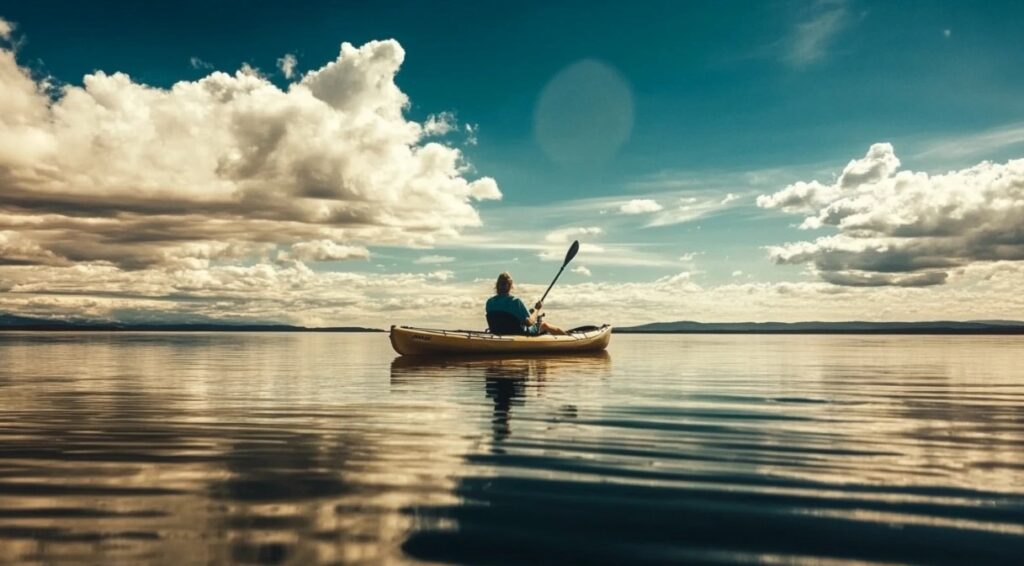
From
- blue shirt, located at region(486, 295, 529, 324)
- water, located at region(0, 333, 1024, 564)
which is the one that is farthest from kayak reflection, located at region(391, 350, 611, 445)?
blue shirt, located at region(486, 295, 529, 324)

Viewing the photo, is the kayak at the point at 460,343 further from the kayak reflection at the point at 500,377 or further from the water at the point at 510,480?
the water at the point at 510,480

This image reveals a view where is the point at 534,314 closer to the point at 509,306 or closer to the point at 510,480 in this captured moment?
the point at 509,306

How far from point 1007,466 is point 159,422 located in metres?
11.6

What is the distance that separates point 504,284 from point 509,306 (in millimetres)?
975

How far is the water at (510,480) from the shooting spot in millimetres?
4512

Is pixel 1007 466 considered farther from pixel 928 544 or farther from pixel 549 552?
pixel 549 552

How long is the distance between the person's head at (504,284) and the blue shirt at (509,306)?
22 cm

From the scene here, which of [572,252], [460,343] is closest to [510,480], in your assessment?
[460,343]

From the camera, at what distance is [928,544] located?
4.56 m

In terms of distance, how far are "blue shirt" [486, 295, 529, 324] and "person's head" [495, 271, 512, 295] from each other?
0.22m

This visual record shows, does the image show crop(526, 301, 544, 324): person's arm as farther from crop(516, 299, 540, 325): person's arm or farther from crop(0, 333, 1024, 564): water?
crop(0, 333, 1024, 564): water

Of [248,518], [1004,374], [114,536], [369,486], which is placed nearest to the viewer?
[114,536]

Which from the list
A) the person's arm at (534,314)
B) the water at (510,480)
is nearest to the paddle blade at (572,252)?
the person's arm at (534,314)

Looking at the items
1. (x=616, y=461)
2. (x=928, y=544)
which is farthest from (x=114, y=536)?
Result: (x=928, y=544)
